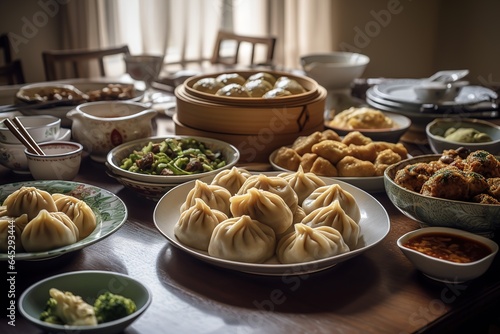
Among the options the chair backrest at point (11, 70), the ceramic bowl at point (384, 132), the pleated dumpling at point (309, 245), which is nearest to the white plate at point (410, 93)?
the ceramic bowl at point (384, 132)

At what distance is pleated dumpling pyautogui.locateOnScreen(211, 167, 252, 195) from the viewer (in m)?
1.48

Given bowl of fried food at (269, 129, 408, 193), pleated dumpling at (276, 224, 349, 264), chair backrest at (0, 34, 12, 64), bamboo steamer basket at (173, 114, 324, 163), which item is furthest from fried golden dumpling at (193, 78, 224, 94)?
chair backrest at (0, 34, 12, 64)

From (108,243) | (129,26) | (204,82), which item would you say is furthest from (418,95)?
(129,26)

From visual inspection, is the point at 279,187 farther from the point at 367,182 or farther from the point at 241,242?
the point at 367,182

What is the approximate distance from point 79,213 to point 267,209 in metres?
0.43

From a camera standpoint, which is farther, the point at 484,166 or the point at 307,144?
the point at 307,144

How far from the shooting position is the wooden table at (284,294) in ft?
3.56

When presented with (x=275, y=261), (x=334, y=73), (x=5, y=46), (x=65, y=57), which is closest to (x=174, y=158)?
(x=275, y=261)

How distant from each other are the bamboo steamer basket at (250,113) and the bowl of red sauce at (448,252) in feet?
2.32

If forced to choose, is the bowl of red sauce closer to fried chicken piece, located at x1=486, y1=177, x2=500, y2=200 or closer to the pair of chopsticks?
fried chicken piece, located at x1=486, y1=177, x2=500, y2=200

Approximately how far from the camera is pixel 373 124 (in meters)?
2.07

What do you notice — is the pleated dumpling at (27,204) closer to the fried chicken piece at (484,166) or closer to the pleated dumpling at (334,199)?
the pleated dumpling at (334,199)

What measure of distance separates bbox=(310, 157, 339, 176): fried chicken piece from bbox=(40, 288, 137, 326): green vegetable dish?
79 cm

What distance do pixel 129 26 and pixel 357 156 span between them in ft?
9.99
